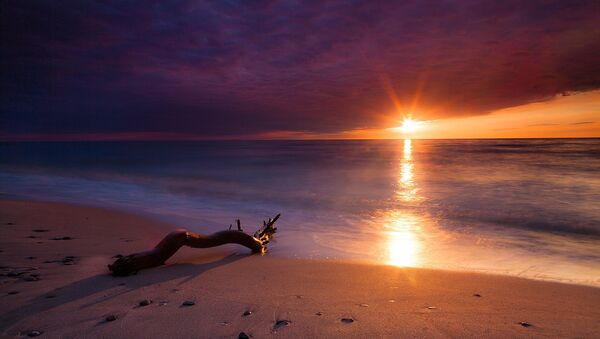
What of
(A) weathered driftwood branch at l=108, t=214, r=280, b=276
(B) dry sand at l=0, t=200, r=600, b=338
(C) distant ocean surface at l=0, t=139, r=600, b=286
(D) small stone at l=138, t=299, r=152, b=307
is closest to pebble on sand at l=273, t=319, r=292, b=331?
(B) dry sand at l=0, t=200, r=600, b=338

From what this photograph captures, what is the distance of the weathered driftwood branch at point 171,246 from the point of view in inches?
159

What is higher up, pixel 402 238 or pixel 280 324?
pixel 280 324

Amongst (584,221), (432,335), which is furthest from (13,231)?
(584,221)

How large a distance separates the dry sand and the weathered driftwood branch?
0.14m

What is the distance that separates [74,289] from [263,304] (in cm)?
210

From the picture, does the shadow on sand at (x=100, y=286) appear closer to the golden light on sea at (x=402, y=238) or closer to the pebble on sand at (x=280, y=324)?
the pebble on sand at (x=280, y=324)

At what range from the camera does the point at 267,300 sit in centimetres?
340

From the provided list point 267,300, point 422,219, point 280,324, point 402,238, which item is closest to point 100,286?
point 267,300

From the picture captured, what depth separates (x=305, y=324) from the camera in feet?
9.45

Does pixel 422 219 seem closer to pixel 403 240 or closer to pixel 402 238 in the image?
pixel 402 238

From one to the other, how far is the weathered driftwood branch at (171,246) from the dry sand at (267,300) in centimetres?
14

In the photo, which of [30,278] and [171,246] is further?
[171,246]

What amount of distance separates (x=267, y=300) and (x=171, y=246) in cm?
191

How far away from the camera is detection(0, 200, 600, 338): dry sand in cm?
279
